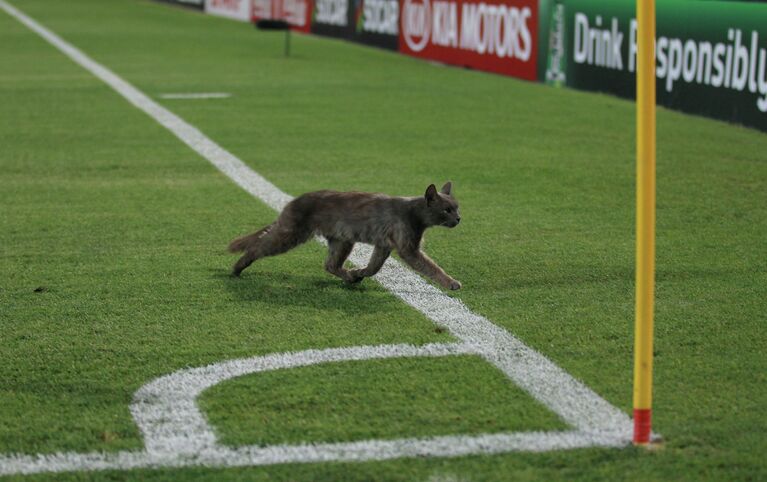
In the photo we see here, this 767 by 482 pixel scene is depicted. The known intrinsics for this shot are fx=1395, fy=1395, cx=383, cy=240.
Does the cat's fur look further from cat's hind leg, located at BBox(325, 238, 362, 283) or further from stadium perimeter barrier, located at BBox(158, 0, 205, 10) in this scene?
stadium perimeter barrier, located at BBox(158, 0, 205, 10)

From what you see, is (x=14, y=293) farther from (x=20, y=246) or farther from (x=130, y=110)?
(x=130, y=110)

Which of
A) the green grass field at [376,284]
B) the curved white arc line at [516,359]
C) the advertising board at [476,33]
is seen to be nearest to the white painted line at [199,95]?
the green grass field at [376,284]

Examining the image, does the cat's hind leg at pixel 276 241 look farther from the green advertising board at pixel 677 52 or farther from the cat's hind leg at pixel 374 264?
the green advertising board at pixel 677 52

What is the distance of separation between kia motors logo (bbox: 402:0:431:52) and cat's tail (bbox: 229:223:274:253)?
615 inches

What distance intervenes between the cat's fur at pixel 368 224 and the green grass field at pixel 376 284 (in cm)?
19

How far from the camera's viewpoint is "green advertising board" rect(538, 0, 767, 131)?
1304 centimetres

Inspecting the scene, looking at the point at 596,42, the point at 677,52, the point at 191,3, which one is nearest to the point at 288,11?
the point at 191,3

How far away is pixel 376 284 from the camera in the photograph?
6.45m

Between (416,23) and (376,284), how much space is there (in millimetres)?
16417

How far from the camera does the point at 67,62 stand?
808 inches

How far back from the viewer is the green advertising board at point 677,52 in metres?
13.0

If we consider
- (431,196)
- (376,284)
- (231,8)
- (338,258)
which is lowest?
(376,284)

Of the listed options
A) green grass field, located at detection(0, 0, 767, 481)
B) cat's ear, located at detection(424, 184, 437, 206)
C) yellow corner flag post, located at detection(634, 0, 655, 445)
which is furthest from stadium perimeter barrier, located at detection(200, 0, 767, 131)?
yellow corner flag post, located at detection(634, 0, 655, 445)

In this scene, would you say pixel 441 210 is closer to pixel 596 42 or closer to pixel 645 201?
pixel 645 201
